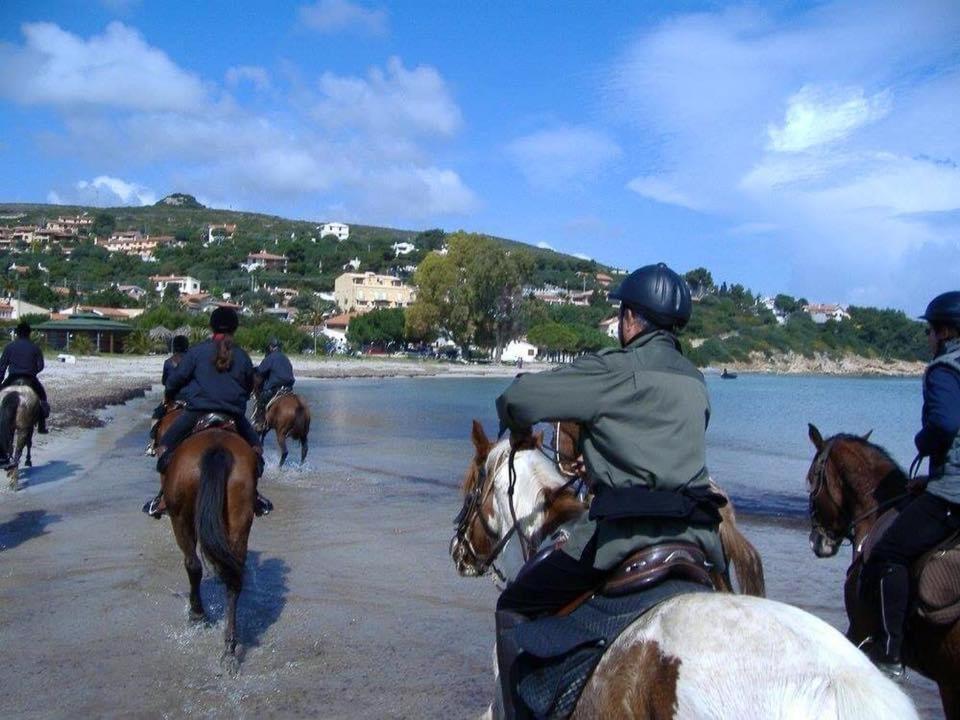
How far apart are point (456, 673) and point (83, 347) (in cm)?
6670

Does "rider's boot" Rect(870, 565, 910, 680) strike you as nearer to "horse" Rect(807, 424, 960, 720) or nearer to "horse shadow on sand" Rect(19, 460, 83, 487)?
"horse" Rect(807, 424, 960, 720)

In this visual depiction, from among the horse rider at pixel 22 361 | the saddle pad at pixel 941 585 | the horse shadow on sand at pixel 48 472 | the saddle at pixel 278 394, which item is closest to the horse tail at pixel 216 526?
the saddle pad at pixel 941 585

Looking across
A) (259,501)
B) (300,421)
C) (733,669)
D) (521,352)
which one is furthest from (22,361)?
(521,352)

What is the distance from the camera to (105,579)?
30.0 ft

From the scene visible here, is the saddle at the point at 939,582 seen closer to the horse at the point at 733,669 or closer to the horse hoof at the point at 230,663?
the horse at the point at 733,669

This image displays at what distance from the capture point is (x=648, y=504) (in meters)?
3.18

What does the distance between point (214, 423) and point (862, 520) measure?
5.09 m

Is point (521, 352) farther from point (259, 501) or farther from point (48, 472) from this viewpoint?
point (259, 501)

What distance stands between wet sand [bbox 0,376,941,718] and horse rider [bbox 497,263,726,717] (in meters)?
3.44

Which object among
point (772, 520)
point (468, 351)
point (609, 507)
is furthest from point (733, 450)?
point (468, 351)

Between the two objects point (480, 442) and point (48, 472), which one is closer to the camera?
point (480, 442)

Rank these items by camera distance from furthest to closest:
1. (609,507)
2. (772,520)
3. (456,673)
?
(772,520) < (456,673) < (609,507)

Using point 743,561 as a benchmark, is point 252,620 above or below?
below

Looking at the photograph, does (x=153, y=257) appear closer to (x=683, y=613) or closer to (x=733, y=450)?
(x=733, y=450)
